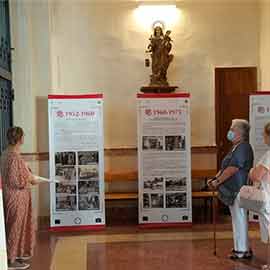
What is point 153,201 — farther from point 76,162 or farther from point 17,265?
point 17,265

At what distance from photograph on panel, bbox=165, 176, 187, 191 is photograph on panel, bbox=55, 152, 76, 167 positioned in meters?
1.31

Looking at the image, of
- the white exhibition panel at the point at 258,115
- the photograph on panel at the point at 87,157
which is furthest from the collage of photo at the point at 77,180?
the white exhibition panel at the point at 258,115

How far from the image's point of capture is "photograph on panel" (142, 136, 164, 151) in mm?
7480

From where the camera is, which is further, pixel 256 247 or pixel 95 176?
pixel 95 176

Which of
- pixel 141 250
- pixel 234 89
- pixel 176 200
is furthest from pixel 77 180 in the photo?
pixel 234 89

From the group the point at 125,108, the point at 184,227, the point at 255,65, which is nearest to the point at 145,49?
the point at 125,108

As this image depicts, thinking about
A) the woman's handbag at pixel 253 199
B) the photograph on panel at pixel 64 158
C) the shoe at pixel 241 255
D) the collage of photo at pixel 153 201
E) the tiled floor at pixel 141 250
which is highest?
the photograph on panel at pixel 64 158

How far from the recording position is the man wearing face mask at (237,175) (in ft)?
17.7

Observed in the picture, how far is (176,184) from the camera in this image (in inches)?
295

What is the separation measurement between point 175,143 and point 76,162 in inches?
53.8

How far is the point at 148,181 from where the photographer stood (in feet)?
24.6

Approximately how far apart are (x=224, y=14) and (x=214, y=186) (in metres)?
3.68

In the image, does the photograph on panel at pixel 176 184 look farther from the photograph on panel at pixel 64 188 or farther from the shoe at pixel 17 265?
the shoe at pixel 17 265

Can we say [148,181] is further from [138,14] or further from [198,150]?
[138,14]
